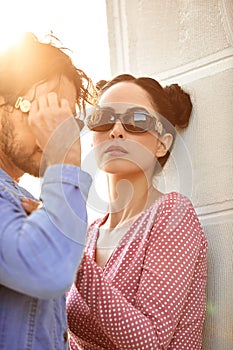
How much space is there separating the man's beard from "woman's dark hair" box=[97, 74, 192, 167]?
0.78 meters

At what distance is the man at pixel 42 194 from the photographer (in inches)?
50.9

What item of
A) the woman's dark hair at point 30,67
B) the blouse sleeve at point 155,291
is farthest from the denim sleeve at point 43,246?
the blouse sleeve at point 155,291

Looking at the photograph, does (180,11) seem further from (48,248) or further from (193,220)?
(48,248)

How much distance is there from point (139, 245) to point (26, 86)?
2.18ft

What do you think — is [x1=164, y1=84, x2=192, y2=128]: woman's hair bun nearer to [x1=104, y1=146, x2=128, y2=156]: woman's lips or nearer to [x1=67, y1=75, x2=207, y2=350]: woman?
[x1=67, y1=75, x2=207, y2=350]: woman

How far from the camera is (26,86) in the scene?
1676mm

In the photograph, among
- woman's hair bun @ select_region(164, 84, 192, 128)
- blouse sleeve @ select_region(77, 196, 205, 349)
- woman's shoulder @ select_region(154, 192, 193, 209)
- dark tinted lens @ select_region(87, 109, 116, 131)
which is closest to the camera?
blouse sleeve @ select_region(77, 196, 205, 349)

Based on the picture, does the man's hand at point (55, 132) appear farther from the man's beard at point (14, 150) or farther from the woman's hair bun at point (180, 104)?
the woman's hair bun at point (180, 104)

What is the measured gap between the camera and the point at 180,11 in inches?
99.9

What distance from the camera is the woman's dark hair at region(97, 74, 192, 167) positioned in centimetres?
233

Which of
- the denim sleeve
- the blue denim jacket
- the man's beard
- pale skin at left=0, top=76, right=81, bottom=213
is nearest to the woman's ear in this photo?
pale skin at left=0, top=76, right=81, bottom=213

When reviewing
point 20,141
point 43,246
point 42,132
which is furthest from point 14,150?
point 43,246

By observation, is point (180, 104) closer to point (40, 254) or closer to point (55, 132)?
point (55, 132)

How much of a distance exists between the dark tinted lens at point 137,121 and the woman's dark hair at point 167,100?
0.37ft
